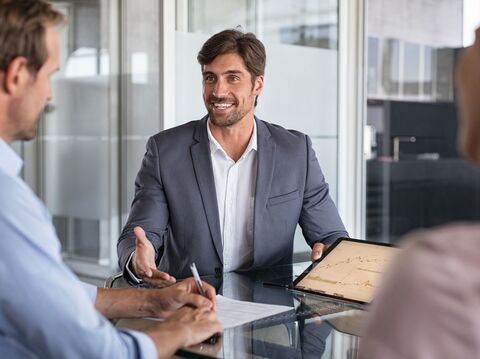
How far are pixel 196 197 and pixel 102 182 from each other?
7.08 ft

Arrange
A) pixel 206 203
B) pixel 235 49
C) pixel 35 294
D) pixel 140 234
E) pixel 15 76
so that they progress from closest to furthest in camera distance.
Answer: pixel 35 294
pixel 15 76
pixel 140 234
pixel 206 203
pixel 235 49

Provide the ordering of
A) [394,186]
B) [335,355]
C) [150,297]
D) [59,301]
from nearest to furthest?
[59,301] < [335,355] < [150,297] < [394,186]

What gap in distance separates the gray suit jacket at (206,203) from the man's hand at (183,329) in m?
1.10

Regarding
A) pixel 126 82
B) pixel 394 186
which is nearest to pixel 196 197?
pixel 126 82

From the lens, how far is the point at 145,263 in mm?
2615

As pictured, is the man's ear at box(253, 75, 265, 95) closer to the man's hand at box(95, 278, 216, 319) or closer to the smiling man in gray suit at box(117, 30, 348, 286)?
the smiling man in gray suit at box(117, 30, 348, 286)

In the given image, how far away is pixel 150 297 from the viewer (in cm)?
→ 217

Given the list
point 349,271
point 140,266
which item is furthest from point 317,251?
point 140,266

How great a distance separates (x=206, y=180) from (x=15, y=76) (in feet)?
5.31

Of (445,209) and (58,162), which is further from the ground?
(58,162)

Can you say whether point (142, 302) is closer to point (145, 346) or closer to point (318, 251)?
point (145, 346)

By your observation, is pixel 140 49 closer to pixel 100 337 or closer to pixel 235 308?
pixel 235 308

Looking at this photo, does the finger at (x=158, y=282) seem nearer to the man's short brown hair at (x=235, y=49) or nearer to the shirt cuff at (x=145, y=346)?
the shirt cuff at (x=145, y=346)

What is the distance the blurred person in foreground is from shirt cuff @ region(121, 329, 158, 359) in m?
0.81
